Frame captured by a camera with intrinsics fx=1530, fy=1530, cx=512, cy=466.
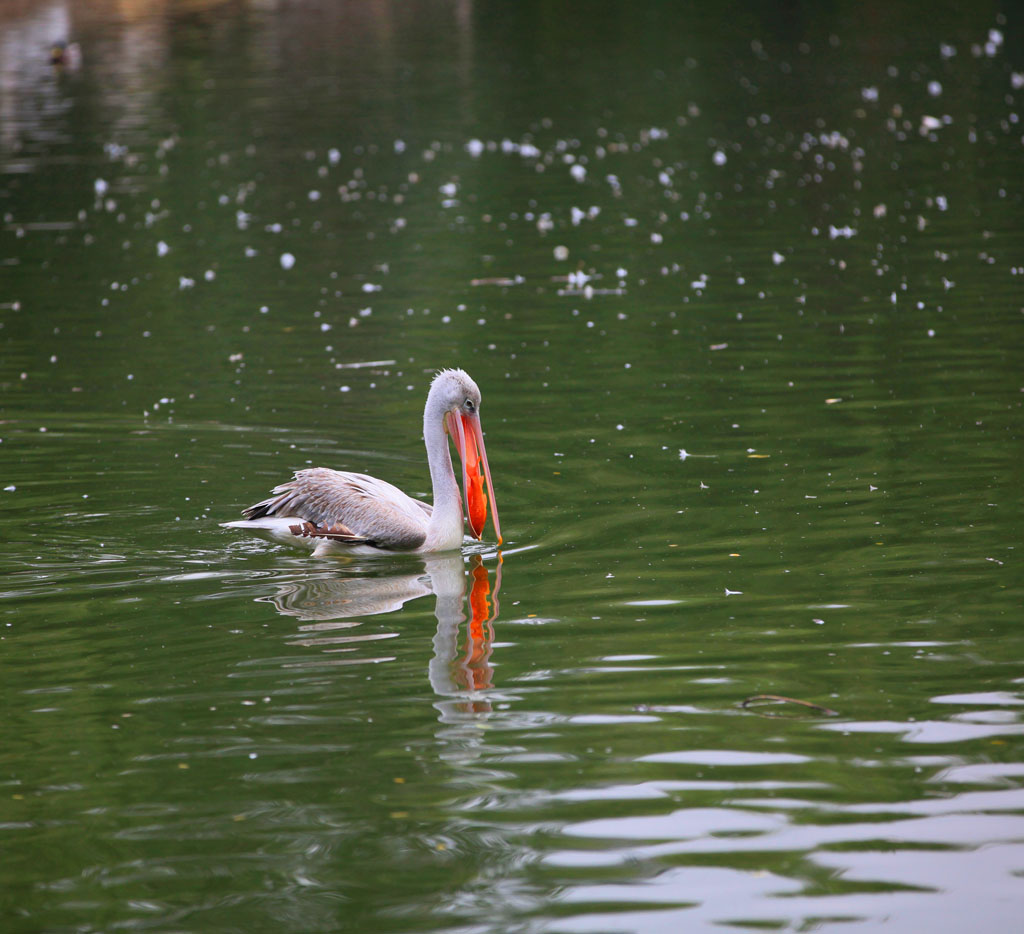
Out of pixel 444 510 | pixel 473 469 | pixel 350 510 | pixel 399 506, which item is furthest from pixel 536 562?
pixel 350 510

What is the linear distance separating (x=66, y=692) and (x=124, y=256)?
43.6ft

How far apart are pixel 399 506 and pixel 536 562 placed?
3.19ft

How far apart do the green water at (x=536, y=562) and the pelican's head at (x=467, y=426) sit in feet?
0.94

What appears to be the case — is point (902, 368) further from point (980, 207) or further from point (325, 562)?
point (980, 207)

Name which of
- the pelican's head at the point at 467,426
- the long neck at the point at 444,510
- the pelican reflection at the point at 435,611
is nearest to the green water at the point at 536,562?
the pelican reflection at the point at 435,611

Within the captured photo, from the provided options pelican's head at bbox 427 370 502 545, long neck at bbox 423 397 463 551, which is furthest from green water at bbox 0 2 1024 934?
pelican's head at bbox 427 370 502 545

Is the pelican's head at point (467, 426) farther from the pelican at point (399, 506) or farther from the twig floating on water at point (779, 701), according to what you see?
the twig floating on water at point (779, 701)

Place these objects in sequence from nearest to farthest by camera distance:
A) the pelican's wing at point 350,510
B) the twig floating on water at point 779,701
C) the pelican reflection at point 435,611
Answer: the twig floating on water at point 779,701
the pelican reflection at point 435,611
the pelican's wing at point 350,510

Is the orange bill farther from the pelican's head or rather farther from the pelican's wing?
the pelican's wing

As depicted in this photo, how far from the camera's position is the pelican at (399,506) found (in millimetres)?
9180

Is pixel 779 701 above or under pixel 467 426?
under

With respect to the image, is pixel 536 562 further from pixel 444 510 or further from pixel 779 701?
pixel 779 701

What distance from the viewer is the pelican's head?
922 centimetres

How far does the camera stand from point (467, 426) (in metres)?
9.40
